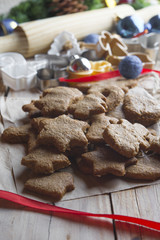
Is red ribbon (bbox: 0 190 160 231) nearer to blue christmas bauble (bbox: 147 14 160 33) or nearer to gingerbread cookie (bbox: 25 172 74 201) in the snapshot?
gingerbread cookie (bbox: 25 172 74 201)

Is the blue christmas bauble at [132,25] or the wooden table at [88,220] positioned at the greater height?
the blue christmas bauble at [132,25]

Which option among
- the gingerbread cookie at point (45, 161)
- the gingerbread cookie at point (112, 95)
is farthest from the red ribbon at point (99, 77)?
the gingerbread cookie at point (45, 161)

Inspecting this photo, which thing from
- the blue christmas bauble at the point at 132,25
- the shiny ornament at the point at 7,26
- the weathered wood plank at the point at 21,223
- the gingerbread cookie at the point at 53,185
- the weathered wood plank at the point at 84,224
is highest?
the shiny ornament at the point at 7,26

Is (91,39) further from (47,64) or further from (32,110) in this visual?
(32,110)

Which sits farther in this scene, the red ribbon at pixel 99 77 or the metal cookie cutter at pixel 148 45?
the metal cookie cutter at pixel 148 45

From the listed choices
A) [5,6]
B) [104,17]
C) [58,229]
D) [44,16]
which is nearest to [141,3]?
[104,17]

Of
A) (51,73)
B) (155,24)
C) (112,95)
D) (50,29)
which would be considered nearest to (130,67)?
(112,95)

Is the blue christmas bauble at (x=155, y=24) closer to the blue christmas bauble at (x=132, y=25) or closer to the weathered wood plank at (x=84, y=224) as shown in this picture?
the blue christmas bauble at (x=132, y=25)
